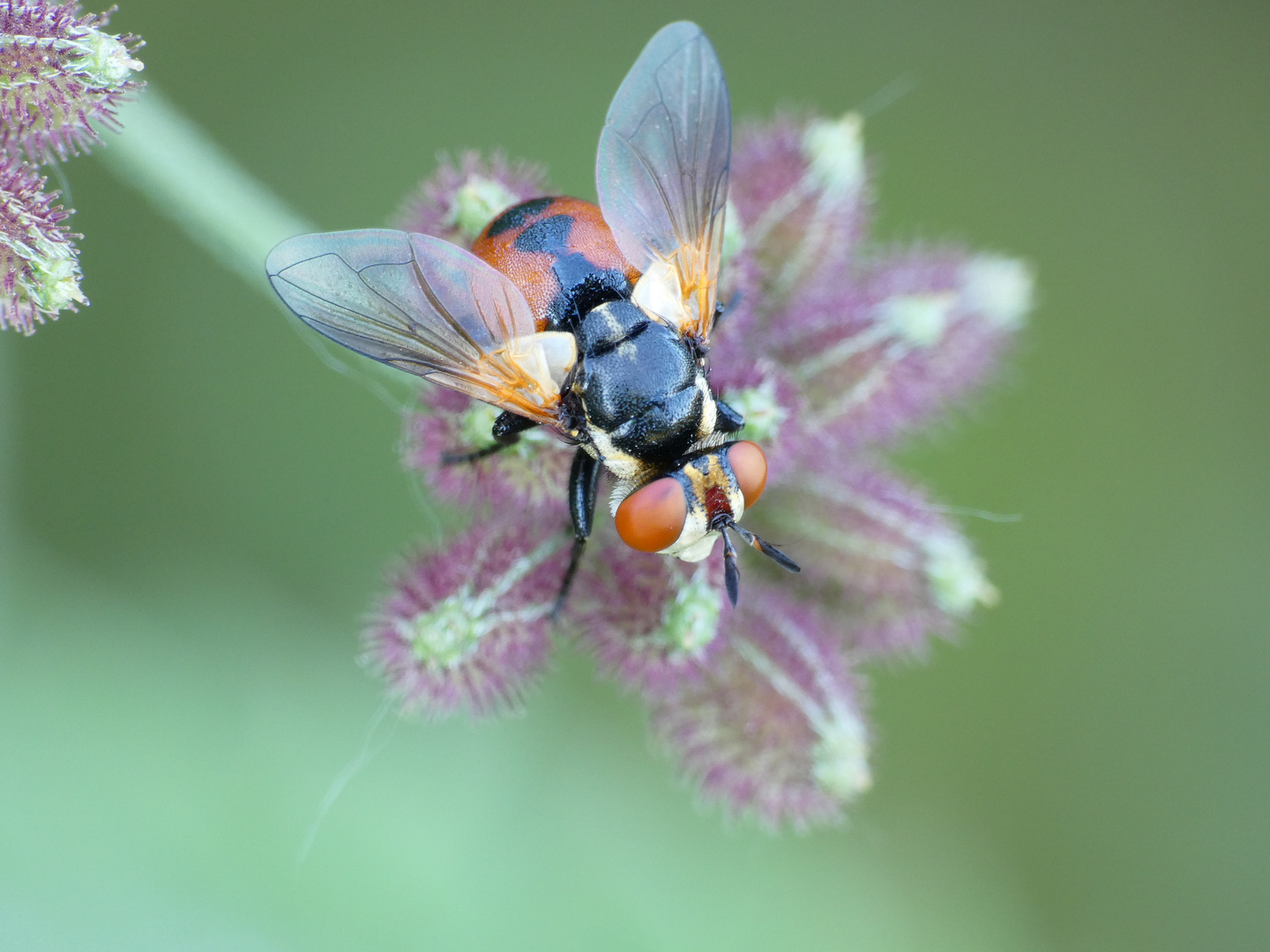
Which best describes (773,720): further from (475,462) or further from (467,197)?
(467,197)

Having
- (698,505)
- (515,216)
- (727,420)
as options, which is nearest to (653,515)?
(698,505)

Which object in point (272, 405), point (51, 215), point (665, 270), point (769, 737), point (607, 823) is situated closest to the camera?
point (51, 215)

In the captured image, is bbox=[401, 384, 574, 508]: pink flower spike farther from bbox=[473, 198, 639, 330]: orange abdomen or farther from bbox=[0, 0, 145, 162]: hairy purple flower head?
bbox=[0, 0, 145, 162]: hairy purple flower head

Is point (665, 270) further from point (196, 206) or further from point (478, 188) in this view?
point (196, 206)

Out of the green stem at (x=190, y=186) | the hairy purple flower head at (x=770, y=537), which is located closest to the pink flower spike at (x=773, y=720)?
the hairy purple flower head at (x=770, y=537)

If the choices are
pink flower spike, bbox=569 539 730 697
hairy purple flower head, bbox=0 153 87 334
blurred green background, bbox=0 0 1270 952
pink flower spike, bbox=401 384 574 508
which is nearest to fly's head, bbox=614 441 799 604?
pink flower spike, bbox=569 539 730 697

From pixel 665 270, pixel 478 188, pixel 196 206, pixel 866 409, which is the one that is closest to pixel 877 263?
pixel 866 409
